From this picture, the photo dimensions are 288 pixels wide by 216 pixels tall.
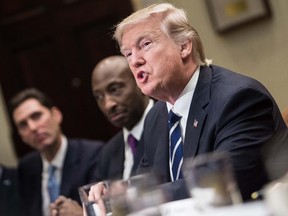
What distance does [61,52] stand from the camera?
4.55 meters

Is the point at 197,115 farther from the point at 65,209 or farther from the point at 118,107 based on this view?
the point at 118,107

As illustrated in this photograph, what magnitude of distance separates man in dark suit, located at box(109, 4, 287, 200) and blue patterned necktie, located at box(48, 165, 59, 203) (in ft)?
4.24

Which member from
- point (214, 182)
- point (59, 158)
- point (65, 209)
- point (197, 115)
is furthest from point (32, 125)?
point (214, 182)

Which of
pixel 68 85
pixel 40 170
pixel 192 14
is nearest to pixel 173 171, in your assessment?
pixel 192 14

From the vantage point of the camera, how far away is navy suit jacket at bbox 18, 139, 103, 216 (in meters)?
3.39

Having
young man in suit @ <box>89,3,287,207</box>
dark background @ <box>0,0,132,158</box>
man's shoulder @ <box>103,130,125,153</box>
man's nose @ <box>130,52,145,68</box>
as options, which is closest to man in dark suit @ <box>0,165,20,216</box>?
dark background @ <box>0,0,132,158</box>

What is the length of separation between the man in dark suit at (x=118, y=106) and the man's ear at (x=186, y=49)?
858 millimetres

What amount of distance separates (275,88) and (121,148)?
78 centimetres

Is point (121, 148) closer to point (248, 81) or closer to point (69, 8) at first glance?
point (248, 81)

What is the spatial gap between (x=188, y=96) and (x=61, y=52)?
2.54 m

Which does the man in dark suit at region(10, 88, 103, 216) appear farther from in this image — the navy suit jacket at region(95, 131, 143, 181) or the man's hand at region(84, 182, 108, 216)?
the man's hand at region(84, 182, 108, 216)

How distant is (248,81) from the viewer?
2.02 meters

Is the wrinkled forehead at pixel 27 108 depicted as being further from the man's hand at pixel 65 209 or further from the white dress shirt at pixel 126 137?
the man's hand at pixel 65 209

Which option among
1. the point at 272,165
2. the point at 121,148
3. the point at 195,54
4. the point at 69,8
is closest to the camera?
the point at 272,165
